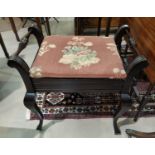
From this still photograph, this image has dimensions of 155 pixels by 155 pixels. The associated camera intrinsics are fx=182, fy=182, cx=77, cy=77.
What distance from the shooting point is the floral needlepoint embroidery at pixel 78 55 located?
93cm

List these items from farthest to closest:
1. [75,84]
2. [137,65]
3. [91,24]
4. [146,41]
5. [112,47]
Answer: [91,24] < [146,41] < [112,47] < [75,84] < [137,65]

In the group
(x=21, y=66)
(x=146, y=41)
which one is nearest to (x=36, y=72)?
(x=21, y=66)

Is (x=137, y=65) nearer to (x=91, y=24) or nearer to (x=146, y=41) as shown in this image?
(x=146, y=41)

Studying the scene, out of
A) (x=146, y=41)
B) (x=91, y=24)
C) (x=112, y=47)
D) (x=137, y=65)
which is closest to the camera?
(x=137, y=65)

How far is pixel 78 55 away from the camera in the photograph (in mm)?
976

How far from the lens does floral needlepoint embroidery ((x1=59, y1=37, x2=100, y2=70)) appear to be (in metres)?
0.93

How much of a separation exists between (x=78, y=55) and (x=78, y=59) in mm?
35

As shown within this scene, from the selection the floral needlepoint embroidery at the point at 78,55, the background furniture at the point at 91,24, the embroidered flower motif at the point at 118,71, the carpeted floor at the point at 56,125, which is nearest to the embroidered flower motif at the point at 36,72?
the floral needlepoint embroidery at the point at 78,55

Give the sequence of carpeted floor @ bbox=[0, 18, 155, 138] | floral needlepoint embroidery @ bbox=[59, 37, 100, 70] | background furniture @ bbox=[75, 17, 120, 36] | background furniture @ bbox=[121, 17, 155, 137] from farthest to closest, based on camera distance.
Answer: background furniture @ bbox=[75, 17, 120, 36], carpeted floor @ bbox=[0, 18, 155, 138], background furniture @ bbox=[121, 17, 155, 137], floral needlepoint embroidery @ bbox=[59, 37, 100, 70]

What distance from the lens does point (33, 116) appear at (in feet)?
4.17

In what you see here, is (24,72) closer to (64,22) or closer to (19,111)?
(19,111)

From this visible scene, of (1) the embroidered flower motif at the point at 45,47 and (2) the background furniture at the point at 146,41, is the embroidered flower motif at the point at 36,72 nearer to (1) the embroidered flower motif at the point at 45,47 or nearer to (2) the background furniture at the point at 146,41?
(1) the embroidered flower motif at the point at 45,47

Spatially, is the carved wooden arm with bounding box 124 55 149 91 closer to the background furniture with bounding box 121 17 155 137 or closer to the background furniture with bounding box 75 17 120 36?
the background furniture with bounding box 121 17 155 137

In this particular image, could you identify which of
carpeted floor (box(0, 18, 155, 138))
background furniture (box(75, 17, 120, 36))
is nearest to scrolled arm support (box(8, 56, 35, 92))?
carpeted floor (box(0, 18, 155, 138))
